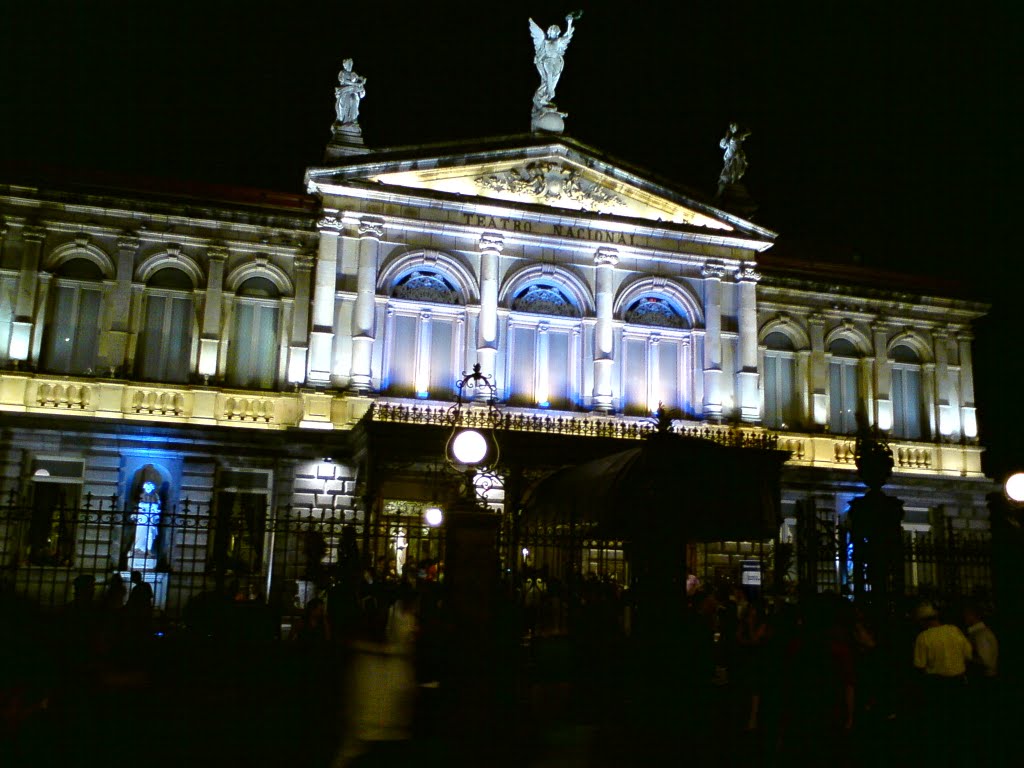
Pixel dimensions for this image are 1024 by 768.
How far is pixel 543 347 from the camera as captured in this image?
2853cm

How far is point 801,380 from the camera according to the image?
31.4 metres

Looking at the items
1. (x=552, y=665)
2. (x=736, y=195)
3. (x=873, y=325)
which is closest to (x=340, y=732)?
(x=552, y=665)

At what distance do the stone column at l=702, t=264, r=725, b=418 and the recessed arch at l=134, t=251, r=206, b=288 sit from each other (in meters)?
14.2

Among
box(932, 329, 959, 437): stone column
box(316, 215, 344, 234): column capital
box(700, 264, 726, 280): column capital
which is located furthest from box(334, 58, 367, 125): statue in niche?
box(932, 329, 959, 437): stone column

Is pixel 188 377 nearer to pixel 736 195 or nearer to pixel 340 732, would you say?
pixel 736 195

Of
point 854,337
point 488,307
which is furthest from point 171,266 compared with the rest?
point 854,337

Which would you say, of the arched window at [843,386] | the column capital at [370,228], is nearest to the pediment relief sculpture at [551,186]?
the column capital at [370,228]

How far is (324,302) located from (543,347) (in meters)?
6.24

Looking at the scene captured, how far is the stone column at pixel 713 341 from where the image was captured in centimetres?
2869

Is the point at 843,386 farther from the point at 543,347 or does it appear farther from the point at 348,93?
the point at 348,93

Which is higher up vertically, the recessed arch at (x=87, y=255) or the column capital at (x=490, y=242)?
the column capital at (x=490, y=242)

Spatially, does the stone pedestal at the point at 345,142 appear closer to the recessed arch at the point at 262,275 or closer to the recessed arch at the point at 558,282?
the recessed arch at the point at 262,275

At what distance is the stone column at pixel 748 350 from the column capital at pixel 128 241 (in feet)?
55.9

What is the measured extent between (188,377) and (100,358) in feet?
7.38
